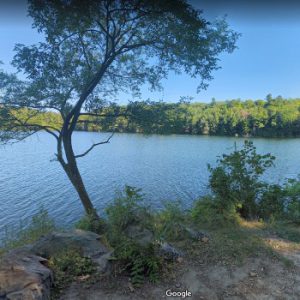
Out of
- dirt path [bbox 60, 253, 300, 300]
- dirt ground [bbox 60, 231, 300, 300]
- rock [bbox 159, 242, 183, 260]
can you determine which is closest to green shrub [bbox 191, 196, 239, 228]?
dirt ground [bbox 60, 231, 300, 300]

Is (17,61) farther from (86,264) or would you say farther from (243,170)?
(243,170)

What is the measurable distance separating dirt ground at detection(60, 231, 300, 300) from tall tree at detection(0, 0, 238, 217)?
150 inches

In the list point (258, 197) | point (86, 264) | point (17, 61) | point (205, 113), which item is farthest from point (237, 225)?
point (205, 113)

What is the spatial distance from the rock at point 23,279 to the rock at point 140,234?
3.95 ft

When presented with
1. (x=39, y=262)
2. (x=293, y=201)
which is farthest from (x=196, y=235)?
(x=293, y=201)

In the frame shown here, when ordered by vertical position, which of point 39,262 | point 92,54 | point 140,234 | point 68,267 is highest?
point 92,54

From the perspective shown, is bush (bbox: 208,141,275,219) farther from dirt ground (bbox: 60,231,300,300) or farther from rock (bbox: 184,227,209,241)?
dirt ground (bbox: 60,231,300,300)

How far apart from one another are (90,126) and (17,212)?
23.2 ft

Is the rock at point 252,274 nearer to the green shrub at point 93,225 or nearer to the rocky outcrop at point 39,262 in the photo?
the rocky outcrop at point 39,262

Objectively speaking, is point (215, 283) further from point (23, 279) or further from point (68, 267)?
point (23, 279)

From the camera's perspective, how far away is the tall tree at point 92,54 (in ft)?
16.8

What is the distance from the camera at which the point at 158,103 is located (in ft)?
21.7

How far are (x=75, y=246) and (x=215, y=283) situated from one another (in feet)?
6.84

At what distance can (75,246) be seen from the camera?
3.60 metres
